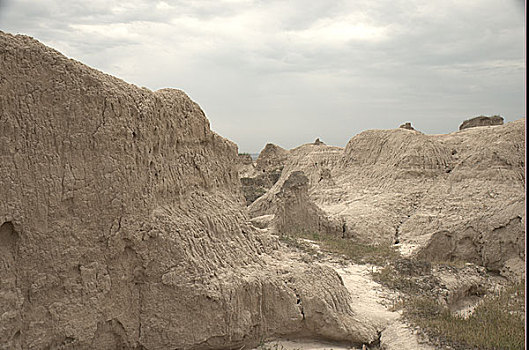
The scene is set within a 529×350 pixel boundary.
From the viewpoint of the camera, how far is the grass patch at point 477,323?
16.5 ft

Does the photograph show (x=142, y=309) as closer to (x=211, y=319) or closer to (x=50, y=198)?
(x=211, y=319)

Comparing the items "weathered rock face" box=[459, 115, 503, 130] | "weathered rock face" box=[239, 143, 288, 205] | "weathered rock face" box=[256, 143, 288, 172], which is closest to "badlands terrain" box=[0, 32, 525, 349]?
"weathered rock face" box=[459, 115, 503, 130]

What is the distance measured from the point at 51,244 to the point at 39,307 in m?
0.53

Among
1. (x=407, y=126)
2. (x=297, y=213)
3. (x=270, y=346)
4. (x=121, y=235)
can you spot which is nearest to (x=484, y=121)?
(x=407, y=126)

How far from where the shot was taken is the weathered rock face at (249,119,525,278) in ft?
40.3

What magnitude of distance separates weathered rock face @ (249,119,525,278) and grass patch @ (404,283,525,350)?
9.03 ft

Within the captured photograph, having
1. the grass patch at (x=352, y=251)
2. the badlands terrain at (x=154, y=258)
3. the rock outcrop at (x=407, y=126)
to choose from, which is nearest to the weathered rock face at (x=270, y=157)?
the rock outcrop at (x=407, y=126)

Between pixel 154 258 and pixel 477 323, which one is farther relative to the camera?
pixel 477 323

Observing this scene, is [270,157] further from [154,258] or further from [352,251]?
[154,258]

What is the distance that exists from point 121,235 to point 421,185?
38.5ft

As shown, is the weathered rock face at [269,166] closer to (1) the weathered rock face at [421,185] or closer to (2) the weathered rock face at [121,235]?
(1) the weathered rock face at [421,185]

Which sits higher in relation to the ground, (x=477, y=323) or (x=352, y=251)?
(x=352, y=251)

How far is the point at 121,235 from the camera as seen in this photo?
14.3 feet

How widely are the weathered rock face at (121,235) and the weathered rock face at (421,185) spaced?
5097mm
